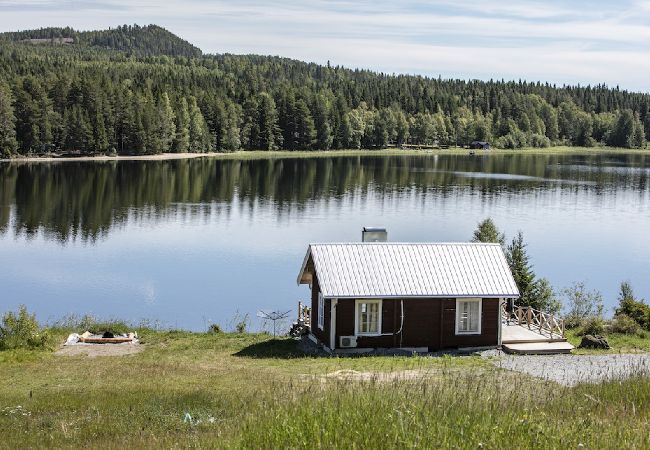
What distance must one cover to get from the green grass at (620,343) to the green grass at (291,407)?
17.0 ft

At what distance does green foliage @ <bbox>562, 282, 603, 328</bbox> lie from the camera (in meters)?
37.6

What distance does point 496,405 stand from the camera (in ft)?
35.4

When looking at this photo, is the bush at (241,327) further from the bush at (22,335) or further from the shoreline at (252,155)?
the shoreline at (252,155)

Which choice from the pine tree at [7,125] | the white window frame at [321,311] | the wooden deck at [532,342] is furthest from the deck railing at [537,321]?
the pine tree at [7,125]

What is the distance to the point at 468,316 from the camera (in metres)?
31.9

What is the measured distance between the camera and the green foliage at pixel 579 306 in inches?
1479

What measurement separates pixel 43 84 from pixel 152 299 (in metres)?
104

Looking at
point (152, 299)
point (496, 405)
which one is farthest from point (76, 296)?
point (496, 405)

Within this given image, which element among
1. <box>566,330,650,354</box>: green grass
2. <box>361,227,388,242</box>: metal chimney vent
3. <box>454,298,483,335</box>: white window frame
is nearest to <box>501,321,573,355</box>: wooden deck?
<box>566,330,650,354</box>: green grass

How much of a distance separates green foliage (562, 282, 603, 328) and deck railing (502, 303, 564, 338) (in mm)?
1659

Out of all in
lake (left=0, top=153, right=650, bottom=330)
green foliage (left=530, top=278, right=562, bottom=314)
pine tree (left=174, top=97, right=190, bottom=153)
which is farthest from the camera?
pine tree (left=174, top=97, right=190, bottom=153)

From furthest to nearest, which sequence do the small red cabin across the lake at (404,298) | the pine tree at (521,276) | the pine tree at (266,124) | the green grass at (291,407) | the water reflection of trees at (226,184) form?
the pine tree at (266,124), the water reflection of trees at (226,184), the pine tree at (521,276), the small red cabin across the lake at (404,298), the green grass at (291,407)

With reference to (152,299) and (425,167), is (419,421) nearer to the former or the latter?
(152,299)

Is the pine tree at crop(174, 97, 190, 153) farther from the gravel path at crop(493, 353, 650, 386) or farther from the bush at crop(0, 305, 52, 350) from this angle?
the gravel path at crop(493, 353, 650, 386)
